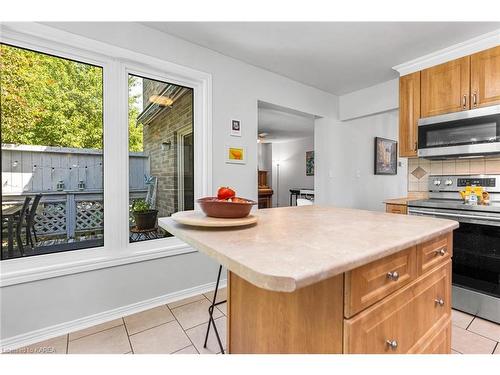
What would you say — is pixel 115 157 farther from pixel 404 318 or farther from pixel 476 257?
pixel 476 257

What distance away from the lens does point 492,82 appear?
7.48 ft

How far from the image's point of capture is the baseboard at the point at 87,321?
1715mm

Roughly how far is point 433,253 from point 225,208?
37.4 inches

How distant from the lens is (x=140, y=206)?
7.72 ft

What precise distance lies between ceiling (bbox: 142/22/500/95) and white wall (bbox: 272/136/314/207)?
16.3ft

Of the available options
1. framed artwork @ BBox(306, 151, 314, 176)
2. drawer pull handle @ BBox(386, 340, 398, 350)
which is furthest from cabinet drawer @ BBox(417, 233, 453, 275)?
framed artwork @ BBox(306, 151, 314, 176)

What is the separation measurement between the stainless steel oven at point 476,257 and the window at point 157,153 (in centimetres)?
234

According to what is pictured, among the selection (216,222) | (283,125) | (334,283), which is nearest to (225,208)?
(216,222)

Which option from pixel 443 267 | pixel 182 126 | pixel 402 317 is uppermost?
pixel 182 126

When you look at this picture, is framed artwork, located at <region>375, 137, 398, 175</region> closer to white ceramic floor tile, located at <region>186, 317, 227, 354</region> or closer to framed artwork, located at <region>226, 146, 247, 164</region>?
framed artwork, located at <region>226, 146, 247, 164</region>
